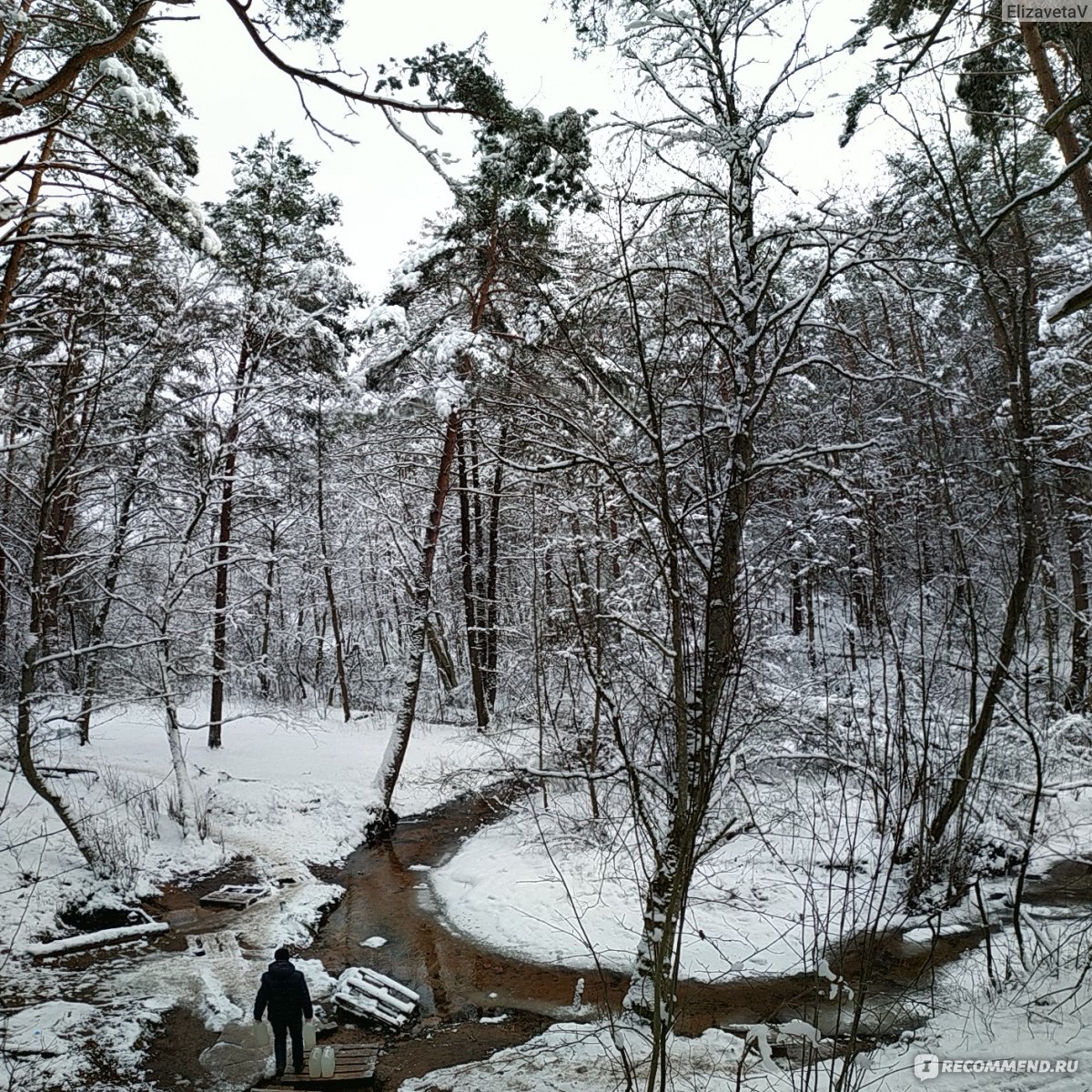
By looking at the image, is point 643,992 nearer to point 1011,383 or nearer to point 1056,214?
point 1011,383

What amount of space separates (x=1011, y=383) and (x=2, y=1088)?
33.5ft

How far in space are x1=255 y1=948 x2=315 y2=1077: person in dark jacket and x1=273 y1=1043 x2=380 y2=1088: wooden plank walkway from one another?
127 millimetres

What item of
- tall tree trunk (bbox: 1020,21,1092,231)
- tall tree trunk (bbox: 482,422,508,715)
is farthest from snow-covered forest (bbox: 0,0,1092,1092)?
tall tree trunk (bbox: 482,422,508,715)

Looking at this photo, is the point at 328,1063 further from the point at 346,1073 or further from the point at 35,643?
the point at 35,643

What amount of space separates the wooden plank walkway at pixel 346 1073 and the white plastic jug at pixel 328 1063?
35 mm

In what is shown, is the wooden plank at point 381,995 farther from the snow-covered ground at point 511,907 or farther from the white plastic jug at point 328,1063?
the white plastic jug at point 328,1063

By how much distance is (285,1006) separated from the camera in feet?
20.6

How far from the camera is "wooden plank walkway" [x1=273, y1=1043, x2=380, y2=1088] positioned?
19.7 feet

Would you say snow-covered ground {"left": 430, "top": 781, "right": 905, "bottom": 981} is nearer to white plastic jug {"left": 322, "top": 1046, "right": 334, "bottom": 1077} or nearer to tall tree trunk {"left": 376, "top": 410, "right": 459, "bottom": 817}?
tall tree trunk {"left": 376, "top": 410, "right": 459, "bottom": 817}

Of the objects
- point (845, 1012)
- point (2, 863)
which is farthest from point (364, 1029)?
point (2, 863)

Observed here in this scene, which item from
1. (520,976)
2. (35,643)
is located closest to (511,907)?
(520,976)

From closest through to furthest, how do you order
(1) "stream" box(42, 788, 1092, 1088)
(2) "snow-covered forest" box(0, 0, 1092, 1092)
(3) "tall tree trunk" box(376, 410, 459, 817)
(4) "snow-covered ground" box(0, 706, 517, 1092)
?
1. (2) "snow-covered forest" box(0, 0, 1092, 1092)
2. (1) "stream" box(42, 788, 1092, 1088)
3. (4) "snow-covered ground" box(0, 706, 517, 1092)
4. (3) "tall tree trunk" box(376, 410, 459, 817)

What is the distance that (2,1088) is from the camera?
5652 mm

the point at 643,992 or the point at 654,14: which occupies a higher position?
the point at 654,14
